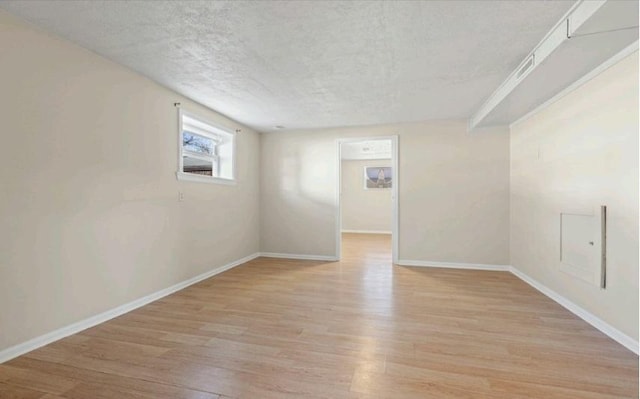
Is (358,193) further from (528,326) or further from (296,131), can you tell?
(528,326)

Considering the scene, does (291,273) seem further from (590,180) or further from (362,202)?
(362,202)

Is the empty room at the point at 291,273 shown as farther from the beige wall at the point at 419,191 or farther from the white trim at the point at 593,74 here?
the beige wall at the point at 419,191

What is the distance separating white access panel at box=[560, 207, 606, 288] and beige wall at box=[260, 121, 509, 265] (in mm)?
1543

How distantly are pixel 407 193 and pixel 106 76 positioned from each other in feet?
13.7

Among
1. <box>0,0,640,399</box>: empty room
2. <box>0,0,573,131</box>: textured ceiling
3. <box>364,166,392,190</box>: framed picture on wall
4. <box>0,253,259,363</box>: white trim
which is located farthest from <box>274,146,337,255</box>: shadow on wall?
<box>364,166,392,190</box>: framed picture on wall

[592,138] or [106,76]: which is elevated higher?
[106,76]

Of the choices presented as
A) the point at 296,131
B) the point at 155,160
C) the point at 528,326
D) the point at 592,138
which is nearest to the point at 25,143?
the point at 155,160

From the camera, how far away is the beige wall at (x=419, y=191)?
4.48 m

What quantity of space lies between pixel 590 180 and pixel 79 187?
438 cm

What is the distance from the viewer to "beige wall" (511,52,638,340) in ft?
6.97

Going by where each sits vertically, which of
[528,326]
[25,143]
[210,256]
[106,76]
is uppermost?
[106,76]

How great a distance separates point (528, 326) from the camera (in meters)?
2.49

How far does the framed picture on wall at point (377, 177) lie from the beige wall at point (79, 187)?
A: 666 centimetres

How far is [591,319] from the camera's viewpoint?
8.27ft
